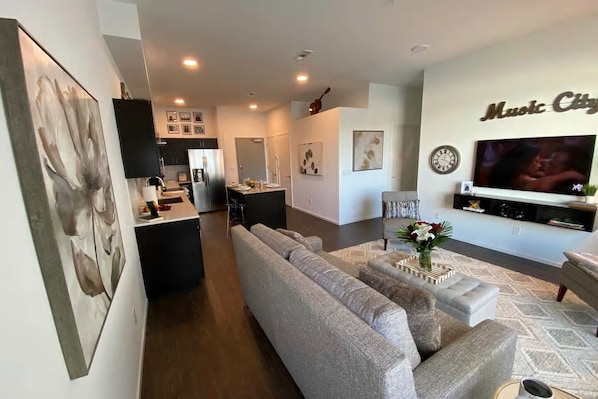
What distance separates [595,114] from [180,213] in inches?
193

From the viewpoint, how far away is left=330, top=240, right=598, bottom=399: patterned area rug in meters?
1.71

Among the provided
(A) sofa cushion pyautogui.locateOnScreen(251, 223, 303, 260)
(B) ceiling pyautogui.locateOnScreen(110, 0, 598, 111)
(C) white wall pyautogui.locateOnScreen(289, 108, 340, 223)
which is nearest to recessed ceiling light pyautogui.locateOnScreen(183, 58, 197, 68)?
(B) ceiling pyautogui.locateOnScreen(110, 0, 598, 111)

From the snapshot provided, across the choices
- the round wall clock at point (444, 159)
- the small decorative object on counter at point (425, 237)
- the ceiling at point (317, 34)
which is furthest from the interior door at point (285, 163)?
the small decorative object on counter at point (425, 237)

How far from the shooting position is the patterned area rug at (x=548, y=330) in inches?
67.4

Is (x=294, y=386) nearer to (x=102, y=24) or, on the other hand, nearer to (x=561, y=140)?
(x=102, y=24)

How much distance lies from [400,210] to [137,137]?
3661 mm

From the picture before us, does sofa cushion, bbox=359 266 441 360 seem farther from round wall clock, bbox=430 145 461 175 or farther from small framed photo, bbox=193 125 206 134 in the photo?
small framed photo, bbox=193 125 206 134

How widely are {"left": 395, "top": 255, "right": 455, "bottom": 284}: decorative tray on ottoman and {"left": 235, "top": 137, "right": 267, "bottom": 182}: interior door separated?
19.5 feet

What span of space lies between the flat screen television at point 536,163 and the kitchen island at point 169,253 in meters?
4.08

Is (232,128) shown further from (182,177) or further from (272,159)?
(182,177)

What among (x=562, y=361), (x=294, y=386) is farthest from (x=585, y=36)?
(x=294, y=386)

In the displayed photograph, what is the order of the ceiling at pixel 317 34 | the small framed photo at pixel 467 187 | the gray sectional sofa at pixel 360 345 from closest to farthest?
the gray sectional sofa at pixel 360 345
the ceiling at pixel 317 34
the small framed photo at pixel 467 187

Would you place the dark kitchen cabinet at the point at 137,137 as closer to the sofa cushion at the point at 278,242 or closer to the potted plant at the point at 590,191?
the sofa cushion at the point at 278,242

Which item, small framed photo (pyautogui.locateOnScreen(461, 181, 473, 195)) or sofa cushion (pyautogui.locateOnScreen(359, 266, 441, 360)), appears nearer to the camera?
sofa cushion (pyautogui.locateOnScreen(359, 266, 441, 360))
